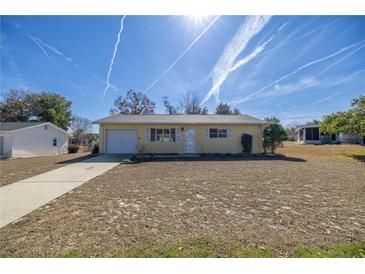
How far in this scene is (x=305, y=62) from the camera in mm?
6781

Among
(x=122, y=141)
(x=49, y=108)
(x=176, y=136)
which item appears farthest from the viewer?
(x=49, y=108)

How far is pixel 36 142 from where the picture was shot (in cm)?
1691

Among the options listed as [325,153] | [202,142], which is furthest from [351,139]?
[202,142]

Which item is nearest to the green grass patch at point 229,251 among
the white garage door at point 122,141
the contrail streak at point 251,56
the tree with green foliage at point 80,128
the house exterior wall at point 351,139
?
the contrail streak at point 251,56

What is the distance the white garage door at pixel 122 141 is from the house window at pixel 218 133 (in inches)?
232

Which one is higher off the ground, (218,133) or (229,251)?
(218,133)

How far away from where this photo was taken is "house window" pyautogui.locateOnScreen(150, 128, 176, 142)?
47.3 ft

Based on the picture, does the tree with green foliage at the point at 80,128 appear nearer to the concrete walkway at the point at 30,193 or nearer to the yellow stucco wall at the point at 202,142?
the yellow stucco wall at the point at 202,142

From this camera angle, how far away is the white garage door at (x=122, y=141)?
14.3 meters

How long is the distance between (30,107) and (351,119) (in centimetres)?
3846

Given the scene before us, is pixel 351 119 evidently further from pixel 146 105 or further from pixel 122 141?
pixel 146 105

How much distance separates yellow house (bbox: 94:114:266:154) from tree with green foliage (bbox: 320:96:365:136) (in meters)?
4.93

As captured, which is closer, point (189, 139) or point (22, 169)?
point (22, 169)
